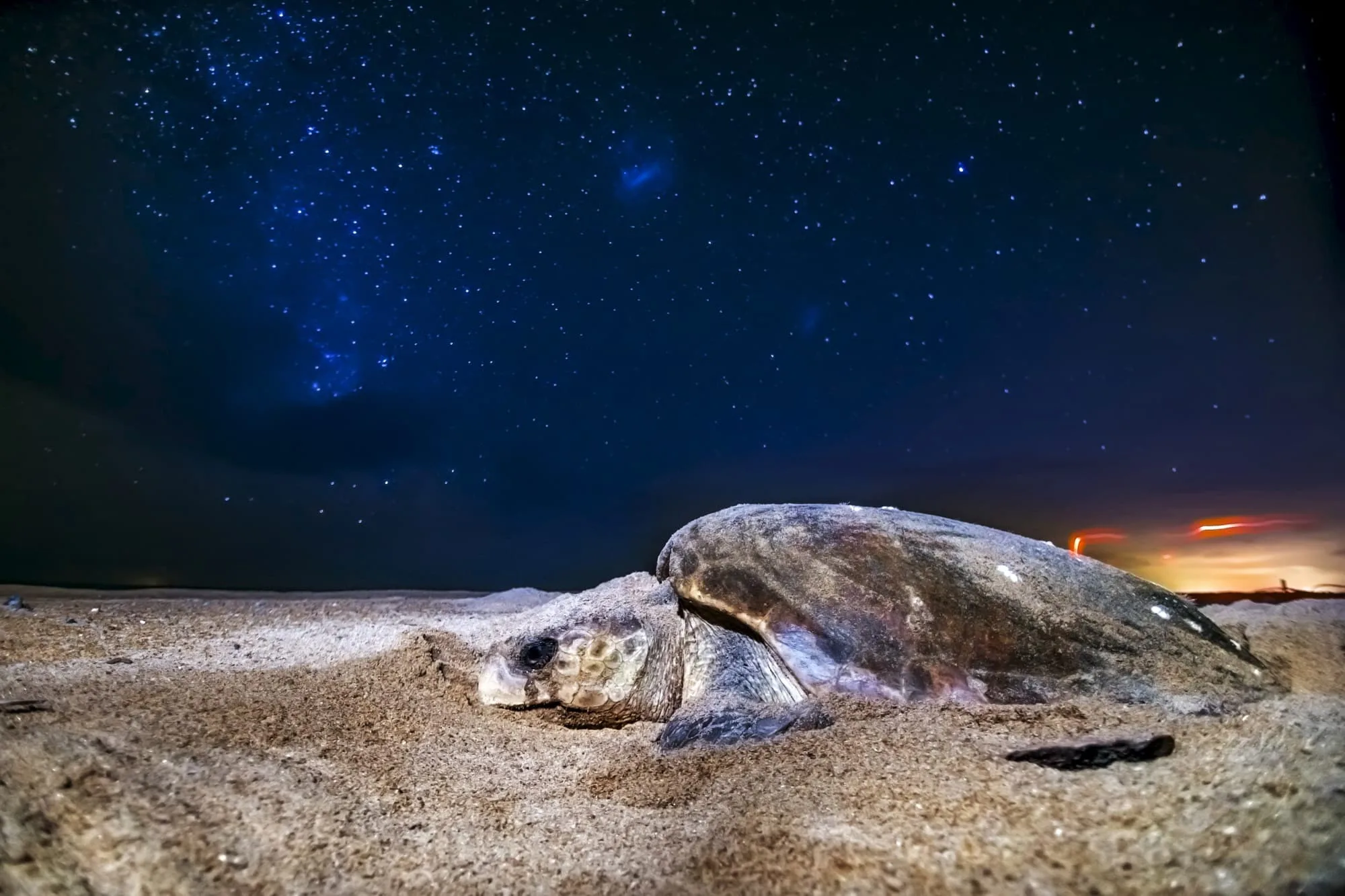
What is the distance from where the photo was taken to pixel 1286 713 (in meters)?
1.48

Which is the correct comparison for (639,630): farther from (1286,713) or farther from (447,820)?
(1286,713)

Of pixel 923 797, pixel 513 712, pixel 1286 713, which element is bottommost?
pixel 513 712

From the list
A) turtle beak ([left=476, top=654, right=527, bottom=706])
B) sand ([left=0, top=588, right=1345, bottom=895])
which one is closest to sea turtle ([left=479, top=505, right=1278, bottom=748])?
turtle beak ([left=476, top=654, right=527, bottom=706])

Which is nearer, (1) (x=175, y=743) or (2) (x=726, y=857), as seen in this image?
(2) (x=726, y=857)

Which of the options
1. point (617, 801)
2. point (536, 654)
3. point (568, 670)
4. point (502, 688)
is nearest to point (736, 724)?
point (617, 801)

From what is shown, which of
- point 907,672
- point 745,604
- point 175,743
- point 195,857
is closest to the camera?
point 195,857

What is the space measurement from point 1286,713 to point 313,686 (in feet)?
11.5

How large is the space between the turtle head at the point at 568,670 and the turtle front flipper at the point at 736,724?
465 mm

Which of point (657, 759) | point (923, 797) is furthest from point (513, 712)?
point (923, 797)

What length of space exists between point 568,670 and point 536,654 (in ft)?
0.61

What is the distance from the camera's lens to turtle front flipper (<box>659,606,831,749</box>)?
2221 millimetres

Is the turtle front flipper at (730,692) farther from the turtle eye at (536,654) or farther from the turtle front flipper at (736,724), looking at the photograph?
the turtle eye at (536,654)

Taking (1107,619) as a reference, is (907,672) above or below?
below

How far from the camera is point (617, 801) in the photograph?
171cm
